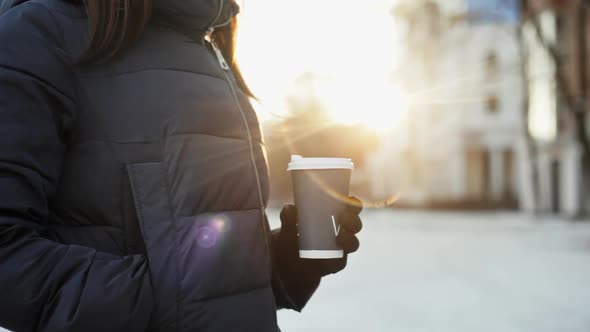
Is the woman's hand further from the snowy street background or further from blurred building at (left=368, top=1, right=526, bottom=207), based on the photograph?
blurred building at (left=368, top=1, right=526, bottom=207)

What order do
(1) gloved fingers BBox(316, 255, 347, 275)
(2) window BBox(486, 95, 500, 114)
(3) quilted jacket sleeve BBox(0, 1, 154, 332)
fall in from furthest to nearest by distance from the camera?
(2) window BBox(486, 95, 500, 114) < (1) gloved fingers BBox(316, 255, 347, 275) < (3) quilted jacket sleeve BBox(0, 1, 154, 332)

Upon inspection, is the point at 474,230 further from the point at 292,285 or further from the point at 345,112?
the point at 292,285

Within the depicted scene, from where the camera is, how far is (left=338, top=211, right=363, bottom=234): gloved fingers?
1523 mm

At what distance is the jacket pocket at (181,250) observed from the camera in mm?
1159

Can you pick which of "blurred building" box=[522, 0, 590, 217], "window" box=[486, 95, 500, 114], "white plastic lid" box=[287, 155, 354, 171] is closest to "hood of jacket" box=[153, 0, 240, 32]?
"white plastic lid" box=[287, 155, 354, 171]

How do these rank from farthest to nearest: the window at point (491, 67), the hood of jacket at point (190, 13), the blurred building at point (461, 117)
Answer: the window at point (491, 67) → the blurred building at point (461, 117) → the hood of jacket at point (190, 13)

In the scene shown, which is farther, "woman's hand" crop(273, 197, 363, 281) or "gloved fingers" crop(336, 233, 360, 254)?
"woman's hand" crop(273, 197, 363, 281)

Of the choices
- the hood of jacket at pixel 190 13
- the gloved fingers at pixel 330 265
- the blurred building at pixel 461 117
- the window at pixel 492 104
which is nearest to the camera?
the hood of jacket at pixel 190 13

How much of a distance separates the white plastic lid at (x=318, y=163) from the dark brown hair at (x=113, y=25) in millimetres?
522

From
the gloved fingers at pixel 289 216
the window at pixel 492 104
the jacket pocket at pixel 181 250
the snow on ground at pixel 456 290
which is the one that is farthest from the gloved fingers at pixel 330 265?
the window at pixel 492 104

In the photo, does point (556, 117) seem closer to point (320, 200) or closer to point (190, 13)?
point (320, 200)

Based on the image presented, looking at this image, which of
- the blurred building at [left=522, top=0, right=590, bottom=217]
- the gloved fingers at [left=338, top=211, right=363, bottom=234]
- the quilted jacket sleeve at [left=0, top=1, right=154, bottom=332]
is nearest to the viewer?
the quilted jacket sleeve at [left=0, top=1, right=154, bottom=332]

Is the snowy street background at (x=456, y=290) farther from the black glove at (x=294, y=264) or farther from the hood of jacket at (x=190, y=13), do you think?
the hood of jacket at (x=190, y=13)

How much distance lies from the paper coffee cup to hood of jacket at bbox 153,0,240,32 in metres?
0.42
